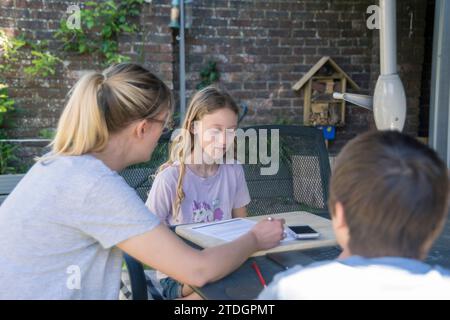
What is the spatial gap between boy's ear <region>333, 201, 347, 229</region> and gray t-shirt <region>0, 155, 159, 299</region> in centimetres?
50

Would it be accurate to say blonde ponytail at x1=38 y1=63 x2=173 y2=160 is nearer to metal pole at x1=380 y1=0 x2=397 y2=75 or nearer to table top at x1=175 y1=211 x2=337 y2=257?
table top at x1=175 y1=211 x2=337 y2=257

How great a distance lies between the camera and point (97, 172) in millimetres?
1222

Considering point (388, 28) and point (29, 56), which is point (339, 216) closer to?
point (388, 28)

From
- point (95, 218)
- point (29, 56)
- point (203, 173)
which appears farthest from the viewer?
point (29, 56)

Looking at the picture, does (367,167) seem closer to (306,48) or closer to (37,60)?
(37,60)

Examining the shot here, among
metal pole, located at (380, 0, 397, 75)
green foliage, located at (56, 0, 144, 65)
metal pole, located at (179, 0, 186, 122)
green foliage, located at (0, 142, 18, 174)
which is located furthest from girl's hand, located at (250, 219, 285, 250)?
green foliage, located at (0, 142, 18, 174)

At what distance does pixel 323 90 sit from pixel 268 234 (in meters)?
3.86

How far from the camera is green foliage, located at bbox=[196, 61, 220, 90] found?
4.78 metres

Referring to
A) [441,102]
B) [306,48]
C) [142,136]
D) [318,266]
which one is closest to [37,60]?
[306,48]

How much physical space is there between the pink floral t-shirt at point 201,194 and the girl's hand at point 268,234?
660 mm

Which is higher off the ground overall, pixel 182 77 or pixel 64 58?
pixel 64 58

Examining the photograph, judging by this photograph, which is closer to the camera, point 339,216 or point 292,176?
point 339,216

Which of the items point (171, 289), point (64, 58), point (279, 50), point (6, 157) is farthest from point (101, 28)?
point (171, 289)

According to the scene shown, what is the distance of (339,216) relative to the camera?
0.90 metres
